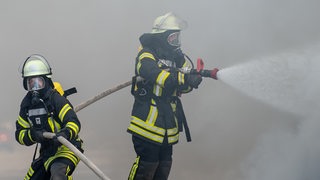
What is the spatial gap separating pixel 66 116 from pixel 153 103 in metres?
1.22

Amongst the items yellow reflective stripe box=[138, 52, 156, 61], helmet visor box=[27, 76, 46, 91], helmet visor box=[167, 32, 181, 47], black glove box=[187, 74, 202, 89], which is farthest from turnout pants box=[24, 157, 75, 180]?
helmet visor box=[167, 32, 181, 47]

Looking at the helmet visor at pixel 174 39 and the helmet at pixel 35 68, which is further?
the helmet visor at pixel 174 39

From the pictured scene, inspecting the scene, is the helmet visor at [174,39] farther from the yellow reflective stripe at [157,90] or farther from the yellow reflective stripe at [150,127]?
the yellow reflective stripe at [150,127]

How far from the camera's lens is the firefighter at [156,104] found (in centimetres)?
1008

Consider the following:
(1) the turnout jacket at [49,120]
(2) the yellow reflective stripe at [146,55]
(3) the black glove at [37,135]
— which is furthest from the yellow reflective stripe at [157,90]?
(3) the black glove at [37,135]

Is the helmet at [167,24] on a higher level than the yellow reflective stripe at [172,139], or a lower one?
higher

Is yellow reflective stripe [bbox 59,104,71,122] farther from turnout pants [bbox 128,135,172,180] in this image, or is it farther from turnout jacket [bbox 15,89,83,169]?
turnout pants [bbox 128,135,172,180]

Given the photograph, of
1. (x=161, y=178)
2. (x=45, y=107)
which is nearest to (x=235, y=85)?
(x=161, y=178)

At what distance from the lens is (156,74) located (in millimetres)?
9875

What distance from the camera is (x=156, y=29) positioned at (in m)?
10.3

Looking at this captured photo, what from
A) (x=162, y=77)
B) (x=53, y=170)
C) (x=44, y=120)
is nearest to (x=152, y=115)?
(x=162, y=77)

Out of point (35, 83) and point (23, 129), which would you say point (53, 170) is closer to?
point (23, 129)

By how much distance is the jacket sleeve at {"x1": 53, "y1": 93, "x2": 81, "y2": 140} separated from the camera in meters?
9.45

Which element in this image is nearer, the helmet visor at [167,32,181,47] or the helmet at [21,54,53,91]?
the helmet at [21,54,53,91]
